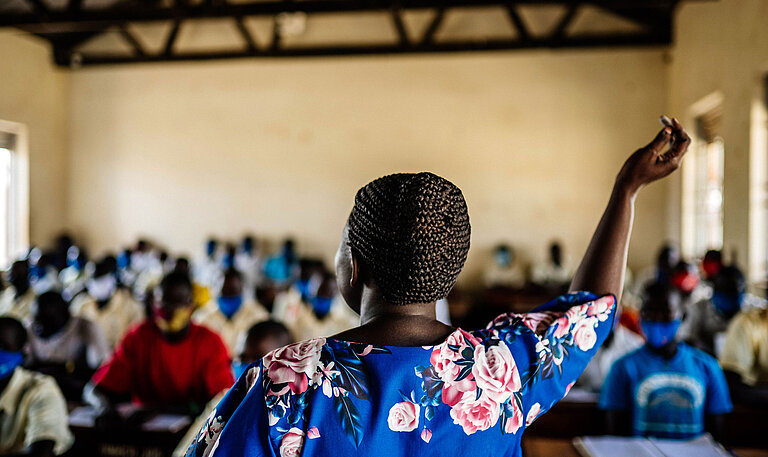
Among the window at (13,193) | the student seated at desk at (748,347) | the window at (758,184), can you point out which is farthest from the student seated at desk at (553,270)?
the window at (13,193)

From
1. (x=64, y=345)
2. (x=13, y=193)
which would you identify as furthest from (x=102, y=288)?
(x=13, y=193)

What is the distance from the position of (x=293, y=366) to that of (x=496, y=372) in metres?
0.33

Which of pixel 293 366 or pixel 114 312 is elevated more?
pixel 293 366

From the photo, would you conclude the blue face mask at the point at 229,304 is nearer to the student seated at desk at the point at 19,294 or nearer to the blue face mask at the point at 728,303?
the student seated at desk at the point at 19,294

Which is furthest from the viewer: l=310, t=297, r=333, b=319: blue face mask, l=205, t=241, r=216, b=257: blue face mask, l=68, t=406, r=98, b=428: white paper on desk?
l=205, t=241, r=216, b=257: blue face mask

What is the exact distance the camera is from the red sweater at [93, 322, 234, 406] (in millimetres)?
3250

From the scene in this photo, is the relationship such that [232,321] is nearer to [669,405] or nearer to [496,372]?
[669,405]

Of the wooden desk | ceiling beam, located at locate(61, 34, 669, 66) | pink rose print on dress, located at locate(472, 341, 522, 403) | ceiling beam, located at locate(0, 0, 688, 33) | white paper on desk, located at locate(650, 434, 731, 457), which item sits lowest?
the wooden desk

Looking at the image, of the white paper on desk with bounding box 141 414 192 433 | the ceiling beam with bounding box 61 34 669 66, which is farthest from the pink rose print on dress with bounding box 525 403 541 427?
the ceiling beam with bounding box 61 34 669 66

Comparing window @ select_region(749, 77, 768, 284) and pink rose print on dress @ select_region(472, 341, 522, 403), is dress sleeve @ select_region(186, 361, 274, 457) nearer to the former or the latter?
pink rose print on dress @ select_region(472, 341, 522, 403)

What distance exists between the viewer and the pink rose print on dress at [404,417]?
87 centimetres

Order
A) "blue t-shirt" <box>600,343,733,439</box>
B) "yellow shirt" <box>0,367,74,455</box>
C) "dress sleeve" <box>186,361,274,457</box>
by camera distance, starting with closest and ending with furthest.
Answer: "dress sleeve" <box>186,361,274,457</box>
"yellow shirt" <box>0,367,74,455</box>
"blue t-shirt" <box>600,343,733,439</box>

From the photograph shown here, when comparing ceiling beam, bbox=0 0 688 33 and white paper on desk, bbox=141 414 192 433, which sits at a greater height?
ceiling beam, bbox=0 0 688 33

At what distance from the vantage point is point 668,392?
2646 millimetres
